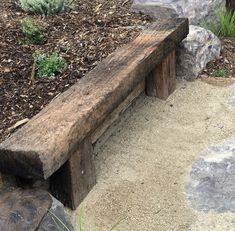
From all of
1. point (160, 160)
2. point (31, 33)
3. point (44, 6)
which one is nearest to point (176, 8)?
point (44, 6)

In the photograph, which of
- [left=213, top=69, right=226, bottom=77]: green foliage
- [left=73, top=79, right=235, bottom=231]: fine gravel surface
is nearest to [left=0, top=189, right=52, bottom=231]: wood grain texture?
[left=73, top=79, right=235, bottom=231]: fine gravel surface

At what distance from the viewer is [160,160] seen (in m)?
3.79

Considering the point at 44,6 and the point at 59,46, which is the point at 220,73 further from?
the point at 44,6

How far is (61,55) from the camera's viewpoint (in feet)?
14.3

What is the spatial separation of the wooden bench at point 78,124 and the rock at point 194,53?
1.19 feet

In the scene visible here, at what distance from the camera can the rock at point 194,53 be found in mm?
4723

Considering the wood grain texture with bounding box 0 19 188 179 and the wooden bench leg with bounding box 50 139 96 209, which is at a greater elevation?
the wood grain texture with bounding box 0 19 188 179

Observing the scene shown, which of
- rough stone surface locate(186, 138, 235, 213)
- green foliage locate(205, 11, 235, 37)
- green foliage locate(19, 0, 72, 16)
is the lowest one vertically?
green foliage locate(205, 11, 235, 37)

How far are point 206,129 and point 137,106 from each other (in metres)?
0.59

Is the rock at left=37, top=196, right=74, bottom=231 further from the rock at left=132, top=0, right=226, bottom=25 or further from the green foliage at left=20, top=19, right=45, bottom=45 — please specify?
the rock at left=132, top=0, right=226, bottom=25

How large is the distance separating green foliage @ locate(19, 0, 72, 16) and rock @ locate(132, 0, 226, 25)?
631 millimetres

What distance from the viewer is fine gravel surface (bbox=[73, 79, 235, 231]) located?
3.26 meters

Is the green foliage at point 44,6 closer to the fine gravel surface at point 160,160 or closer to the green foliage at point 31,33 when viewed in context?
the green foliage at point 31,33

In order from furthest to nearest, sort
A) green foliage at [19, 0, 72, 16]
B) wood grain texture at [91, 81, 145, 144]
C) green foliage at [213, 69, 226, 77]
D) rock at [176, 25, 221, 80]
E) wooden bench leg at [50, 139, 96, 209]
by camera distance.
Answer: green foliage at [19, 0, 72, 16] < green foliage at [213, 69, 226, 77] < rock at [176, 25, 221, 80] < wood grain texture at [91, 81, 145, 144] < wooden bench leg at [50, 139, 96, 209]
